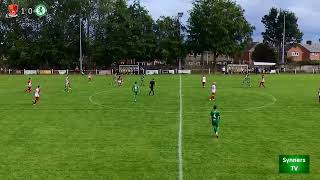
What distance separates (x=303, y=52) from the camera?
163375 mm

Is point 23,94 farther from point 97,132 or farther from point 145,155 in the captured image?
point 145,155

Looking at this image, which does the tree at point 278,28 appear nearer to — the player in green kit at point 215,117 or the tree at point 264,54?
the tree at point 264,54

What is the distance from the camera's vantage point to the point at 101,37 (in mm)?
125375

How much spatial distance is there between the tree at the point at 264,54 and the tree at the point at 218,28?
750 inches

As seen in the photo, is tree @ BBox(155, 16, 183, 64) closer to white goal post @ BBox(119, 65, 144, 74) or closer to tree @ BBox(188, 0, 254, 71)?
tree @ BBox(188, 0, 254, 71)

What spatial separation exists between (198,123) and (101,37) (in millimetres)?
93556

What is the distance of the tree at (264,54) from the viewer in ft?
472

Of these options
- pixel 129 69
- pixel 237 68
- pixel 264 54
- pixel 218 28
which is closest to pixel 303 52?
pixel 264 54

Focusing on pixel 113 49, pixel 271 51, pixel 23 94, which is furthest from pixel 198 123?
pixel 271 51

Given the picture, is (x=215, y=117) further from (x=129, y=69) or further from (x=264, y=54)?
(x=264, y=54)

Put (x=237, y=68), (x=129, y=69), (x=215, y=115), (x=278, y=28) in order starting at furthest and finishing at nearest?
(x=278, y=28)
(x=237, y=68)
(x=129, y=69)
(x=215, y=115)

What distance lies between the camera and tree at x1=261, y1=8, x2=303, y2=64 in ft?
512

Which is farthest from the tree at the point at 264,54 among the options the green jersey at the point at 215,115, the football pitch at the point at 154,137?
the green jersey at the point at 215,115

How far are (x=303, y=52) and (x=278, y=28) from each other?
1255cm
